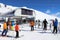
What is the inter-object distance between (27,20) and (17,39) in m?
34.3

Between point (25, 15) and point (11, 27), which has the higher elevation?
point (25, 15)

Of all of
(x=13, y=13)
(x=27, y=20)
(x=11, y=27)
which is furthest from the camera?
(x=13, y=13)

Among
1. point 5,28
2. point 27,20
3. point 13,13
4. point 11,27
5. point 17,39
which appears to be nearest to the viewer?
point 17,39

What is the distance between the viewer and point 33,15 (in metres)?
53.5

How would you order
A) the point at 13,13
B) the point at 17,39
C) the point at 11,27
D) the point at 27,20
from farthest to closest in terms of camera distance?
the point at 13,13 < the point at 27,20 < the point at 11,27 < the point at 17,39

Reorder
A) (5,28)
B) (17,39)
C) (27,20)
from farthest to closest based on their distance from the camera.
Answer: (27,20) → (5,28) → (17,39)

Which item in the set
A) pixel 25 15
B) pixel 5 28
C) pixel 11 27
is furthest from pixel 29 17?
pixel 5 28

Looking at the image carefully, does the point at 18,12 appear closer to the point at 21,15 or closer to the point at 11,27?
the point at 21,15

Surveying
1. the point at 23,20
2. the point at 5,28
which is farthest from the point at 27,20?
the point at 5,28

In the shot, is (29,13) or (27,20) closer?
(27,20)

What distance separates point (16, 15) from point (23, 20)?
2597mm

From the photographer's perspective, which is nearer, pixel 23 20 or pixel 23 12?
pixel 23 20

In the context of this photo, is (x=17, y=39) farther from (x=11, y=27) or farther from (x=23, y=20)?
(x=23, y=20)

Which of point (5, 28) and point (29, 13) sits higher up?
point (29, 13)
